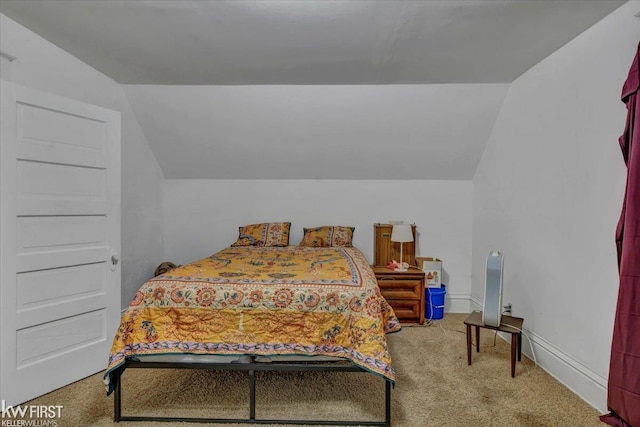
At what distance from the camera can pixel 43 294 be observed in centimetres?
222

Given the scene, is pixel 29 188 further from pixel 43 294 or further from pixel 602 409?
pixel 602 409

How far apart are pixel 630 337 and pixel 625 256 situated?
378mm

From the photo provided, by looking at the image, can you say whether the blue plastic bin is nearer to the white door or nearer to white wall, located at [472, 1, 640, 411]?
white wall, located at [472, 1, 640, 411]

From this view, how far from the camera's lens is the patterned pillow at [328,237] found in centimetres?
387

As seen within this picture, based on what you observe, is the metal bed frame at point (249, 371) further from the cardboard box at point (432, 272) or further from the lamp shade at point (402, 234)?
the cardboard box at point (432, 272)

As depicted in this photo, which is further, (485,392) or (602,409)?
(485,392)

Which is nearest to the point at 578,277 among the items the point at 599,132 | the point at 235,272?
the point at 599,132

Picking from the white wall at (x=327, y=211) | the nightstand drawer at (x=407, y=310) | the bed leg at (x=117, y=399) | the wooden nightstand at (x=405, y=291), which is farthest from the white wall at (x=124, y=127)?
the nightstand drawer at (x=407, y=310)

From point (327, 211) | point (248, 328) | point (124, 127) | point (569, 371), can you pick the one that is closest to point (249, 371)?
point (248, 328)

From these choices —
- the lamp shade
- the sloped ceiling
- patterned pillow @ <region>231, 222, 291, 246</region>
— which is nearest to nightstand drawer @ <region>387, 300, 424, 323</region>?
the lamp shade

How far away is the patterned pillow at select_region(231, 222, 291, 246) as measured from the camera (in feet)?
12.8

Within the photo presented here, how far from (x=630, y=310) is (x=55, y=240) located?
10.8 feet

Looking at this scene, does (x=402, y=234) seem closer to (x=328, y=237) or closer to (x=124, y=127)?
(x=328, y=237)

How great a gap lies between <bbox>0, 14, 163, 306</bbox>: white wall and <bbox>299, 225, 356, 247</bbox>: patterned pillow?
1.74m
